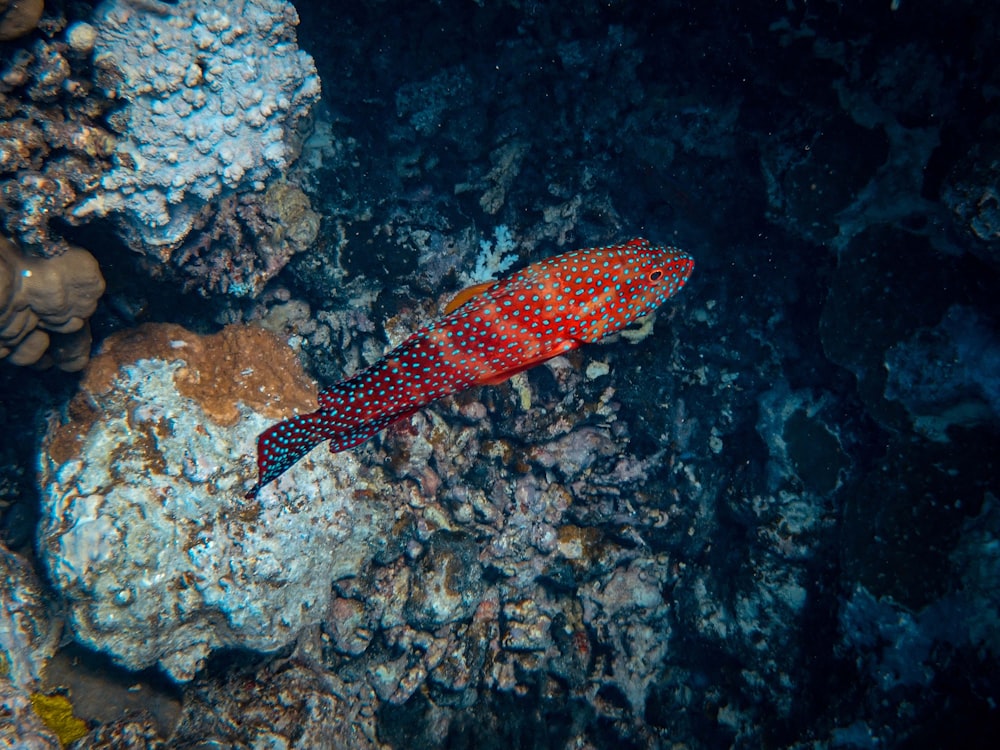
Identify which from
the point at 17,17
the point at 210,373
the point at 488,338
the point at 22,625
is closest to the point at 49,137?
the point at 17,17

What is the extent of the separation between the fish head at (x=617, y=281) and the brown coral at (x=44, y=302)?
15.9ft

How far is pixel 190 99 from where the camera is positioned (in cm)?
516

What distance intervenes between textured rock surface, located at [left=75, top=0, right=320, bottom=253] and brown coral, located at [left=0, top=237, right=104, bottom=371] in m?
0.61

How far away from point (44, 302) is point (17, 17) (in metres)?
2.36

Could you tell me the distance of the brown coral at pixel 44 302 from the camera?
4.46 meters

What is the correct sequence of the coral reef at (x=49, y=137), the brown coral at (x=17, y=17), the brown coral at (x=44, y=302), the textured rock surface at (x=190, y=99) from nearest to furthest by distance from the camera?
the brown coral at (x=17, y=17) → the coral reef at (x=49, y=137) → the brown coral at (x=44, y=302) → the textured rock surface at (x=190, y=99)

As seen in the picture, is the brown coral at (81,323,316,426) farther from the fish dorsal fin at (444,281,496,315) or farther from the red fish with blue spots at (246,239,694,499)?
the fish dorsal fin at (444,281,496,315)

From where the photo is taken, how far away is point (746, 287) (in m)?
6.58

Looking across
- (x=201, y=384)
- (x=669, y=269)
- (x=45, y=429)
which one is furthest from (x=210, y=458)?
(x=669, y=269)

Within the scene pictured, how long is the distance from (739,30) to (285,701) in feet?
32.1

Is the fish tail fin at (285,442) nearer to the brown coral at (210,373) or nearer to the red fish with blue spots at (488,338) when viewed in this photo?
the red fish with blue spots at (488,338)

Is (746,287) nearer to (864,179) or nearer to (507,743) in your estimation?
(864,179)

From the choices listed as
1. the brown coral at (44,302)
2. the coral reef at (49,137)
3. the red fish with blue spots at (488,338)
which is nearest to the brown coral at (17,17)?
the coral reef at (49,137)

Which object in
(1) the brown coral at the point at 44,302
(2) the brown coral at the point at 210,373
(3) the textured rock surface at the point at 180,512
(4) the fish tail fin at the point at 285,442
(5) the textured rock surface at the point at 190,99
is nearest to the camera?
(1) the brown coral at the point at 44,302
